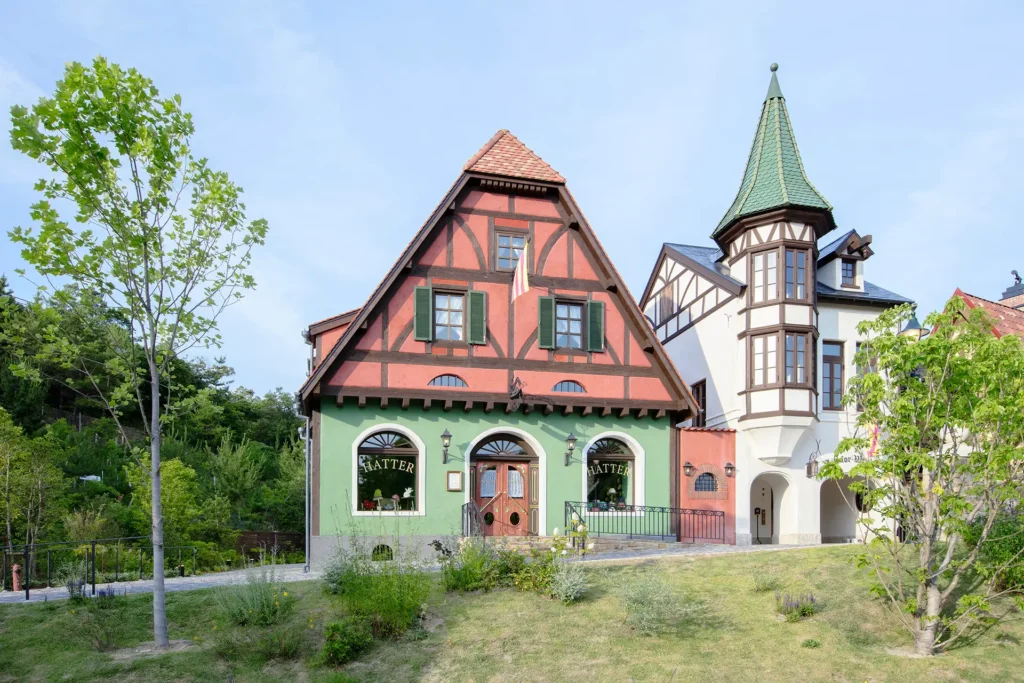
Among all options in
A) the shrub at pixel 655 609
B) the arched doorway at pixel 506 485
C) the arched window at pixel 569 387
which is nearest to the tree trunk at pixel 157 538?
the shrub at pixel 655 609

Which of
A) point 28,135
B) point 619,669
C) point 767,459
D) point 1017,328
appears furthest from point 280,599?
point 1017,328

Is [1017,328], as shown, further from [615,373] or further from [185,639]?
[185,639]

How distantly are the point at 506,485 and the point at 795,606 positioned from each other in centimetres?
755

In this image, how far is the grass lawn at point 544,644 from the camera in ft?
31.6

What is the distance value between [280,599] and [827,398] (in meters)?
14.8

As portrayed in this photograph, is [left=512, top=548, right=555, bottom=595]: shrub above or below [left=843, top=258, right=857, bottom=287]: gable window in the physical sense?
below

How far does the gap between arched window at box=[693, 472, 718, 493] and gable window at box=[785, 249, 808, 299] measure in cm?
477

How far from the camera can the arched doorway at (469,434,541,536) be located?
17.9m

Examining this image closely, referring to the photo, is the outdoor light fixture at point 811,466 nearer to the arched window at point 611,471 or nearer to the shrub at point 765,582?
the arched window at point 611,471

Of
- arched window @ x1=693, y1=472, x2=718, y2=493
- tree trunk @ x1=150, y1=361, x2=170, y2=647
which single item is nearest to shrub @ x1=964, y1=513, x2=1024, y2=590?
arched window @ x1=693, y1=472, x2=718, y2=493

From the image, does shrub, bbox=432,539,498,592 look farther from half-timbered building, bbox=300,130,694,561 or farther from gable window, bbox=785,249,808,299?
gable window, bbox=785,249,808,299

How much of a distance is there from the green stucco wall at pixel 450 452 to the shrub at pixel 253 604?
164 inches

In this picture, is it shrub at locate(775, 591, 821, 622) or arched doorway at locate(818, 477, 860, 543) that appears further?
arched doorway at locate(818, 477, 860, 543)

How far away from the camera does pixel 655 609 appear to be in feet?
36.3
